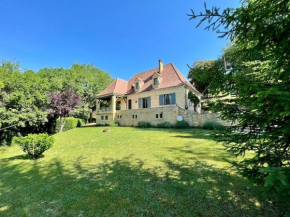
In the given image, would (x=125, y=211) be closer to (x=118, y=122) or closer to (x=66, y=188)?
(x=66, y=188)

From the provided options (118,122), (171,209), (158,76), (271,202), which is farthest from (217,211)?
(118,122)

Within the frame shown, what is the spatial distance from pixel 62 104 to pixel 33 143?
14604 millimetres

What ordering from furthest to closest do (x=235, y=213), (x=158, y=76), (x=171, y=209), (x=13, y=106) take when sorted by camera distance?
(x=158, y=76) < (x=13, y=106) < (x=171, y=209) < (x=235, y=213)

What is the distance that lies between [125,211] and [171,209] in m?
0.87

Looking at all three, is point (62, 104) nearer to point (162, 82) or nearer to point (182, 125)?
point (162, 82)

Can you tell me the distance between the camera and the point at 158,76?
62.4 feet

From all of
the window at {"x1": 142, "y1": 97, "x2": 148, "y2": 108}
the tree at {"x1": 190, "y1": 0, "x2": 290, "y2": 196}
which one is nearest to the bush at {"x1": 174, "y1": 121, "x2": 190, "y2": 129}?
the window at {"x1": 142, "y1": 97, "x2": 148, "y2": 108}

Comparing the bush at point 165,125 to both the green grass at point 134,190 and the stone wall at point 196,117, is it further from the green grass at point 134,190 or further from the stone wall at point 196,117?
the green grass at point 134,190

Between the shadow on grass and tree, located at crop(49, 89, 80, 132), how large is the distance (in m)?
15.6

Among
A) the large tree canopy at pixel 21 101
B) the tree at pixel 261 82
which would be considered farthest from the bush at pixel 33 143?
the large tree canopy at pixel 21 101

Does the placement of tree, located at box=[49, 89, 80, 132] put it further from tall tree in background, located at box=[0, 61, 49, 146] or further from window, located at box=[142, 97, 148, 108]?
window, located at box=[142, 97, 148, 108]

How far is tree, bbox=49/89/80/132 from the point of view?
18248mm

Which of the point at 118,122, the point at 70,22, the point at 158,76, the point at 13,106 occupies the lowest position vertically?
the point at 118,122

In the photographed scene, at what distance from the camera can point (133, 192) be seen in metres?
3.09
